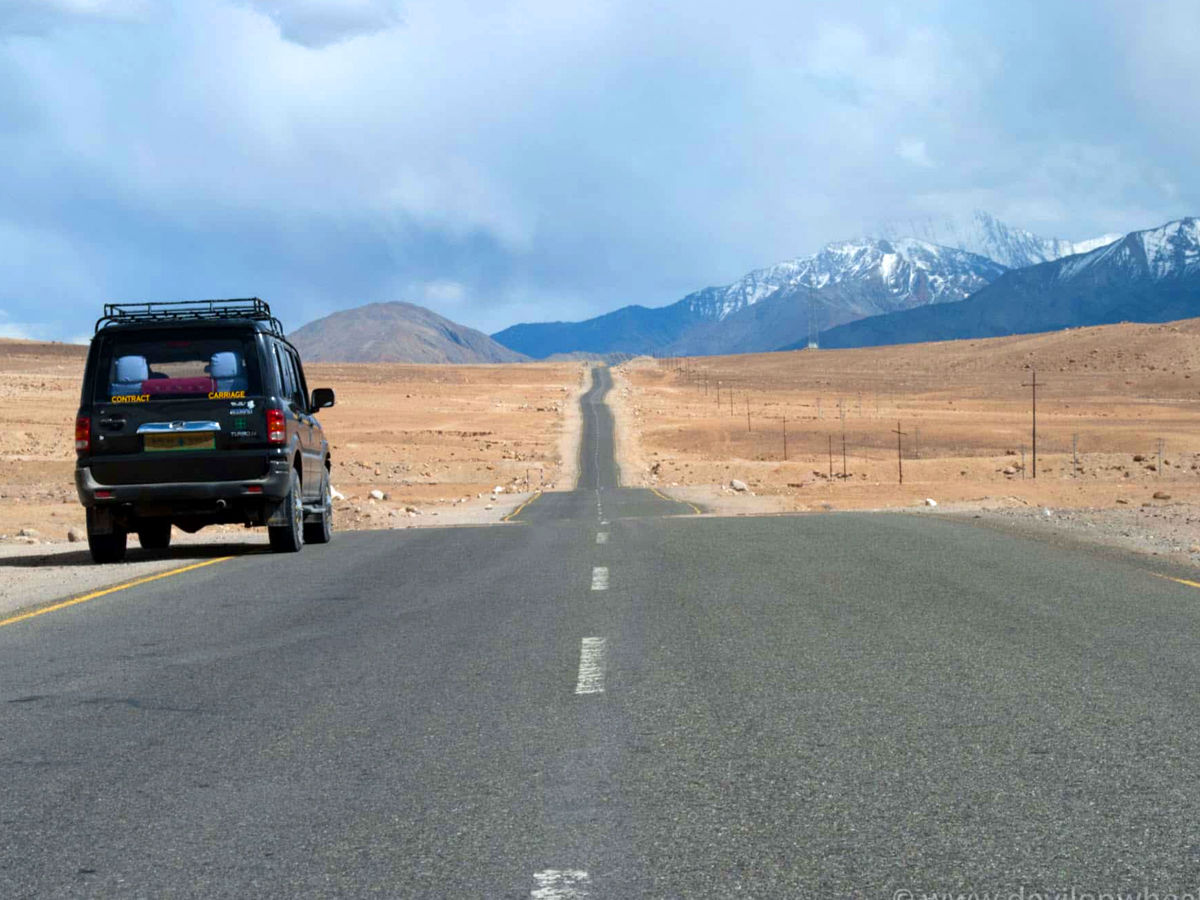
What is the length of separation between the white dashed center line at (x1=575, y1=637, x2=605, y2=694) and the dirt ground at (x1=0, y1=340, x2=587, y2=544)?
1777 centimetres

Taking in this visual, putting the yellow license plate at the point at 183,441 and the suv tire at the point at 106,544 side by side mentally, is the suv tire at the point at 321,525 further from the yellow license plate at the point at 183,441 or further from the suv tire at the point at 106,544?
the yellow license plate at the point at 183,441

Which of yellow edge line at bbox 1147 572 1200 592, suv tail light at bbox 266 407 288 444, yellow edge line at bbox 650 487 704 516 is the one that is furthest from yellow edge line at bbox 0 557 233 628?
yellow edge line at bbox 650 487 704 516

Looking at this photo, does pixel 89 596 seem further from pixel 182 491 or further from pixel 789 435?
pixel 789 435

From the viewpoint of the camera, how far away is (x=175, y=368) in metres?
16.1

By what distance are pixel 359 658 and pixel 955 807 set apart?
491cm

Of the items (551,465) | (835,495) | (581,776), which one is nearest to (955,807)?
(581,776)

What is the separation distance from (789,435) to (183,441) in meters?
80.7

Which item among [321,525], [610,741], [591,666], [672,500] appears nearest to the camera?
[610,741]

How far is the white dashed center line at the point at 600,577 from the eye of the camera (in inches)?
503

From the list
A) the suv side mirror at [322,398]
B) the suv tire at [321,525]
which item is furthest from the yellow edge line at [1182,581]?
the suv tire at [321,525]

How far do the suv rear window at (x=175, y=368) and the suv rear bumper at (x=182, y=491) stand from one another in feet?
3.42

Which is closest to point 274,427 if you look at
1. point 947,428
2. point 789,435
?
point 789,435

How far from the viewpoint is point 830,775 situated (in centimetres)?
594

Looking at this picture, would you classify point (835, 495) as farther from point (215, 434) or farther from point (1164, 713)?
point (1164, 713)
